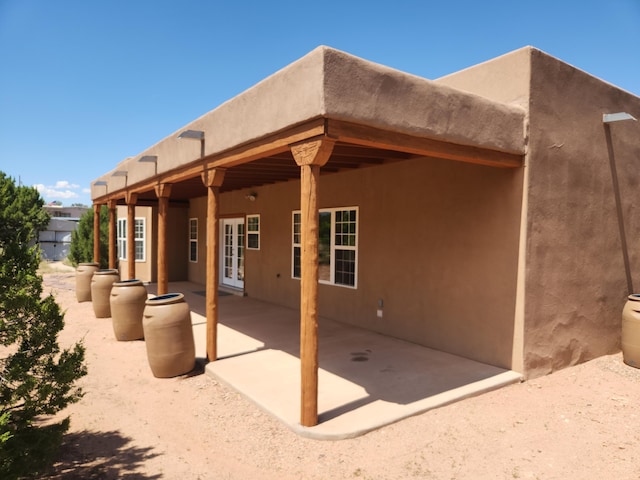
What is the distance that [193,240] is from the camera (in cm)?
1495

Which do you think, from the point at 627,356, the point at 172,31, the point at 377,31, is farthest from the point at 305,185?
the point at 172,31

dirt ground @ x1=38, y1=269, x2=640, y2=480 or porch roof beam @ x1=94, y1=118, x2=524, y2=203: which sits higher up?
porch roof beam @ x1=94, y1=118, x2=524, y2=203

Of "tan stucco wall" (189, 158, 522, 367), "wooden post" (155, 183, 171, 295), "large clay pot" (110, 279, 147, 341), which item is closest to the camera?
"tan stucco wall" (189, 158, 522, 367)

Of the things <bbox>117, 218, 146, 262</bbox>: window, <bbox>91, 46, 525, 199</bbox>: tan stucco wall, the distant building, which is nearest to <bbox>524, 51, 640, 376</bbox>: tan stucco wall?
<bbox>91, 46, 525, 199</bbox>: tan stucco wall

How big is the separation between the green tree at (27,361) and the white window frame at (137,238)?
12705mm

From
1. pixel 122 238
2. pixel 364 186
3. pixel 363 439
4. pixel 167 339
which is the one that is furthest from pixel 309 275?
pixel 122 238

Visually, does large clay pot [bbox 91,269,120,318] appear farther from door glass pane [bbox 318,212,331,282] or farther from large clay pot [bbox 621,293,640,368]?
large clay pot [bbox 621,293,640,368]

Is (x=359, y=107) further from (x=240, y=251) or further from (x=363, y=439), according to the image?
(x=240, y=251)

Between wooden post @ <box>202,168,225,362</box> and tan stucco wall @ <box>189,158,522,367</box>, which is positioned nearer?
tan stucco wall @ <box>189,158,522,367</box>

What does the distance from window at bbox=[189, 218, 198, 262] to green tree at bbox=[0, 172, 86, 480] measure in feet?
37.9

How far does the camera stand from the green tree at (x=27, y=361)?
2824 mm

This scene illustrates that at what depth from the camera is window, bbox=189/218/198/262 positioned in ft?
48.3

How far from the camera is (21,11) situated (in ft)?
25.7

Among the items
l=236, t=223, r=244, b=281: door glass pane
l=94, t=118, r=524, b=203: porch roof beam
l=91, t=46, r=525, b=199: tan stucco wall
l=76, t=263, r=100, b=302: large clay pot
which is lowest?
l=76, t=263, r=100, b=302: large clay pot
